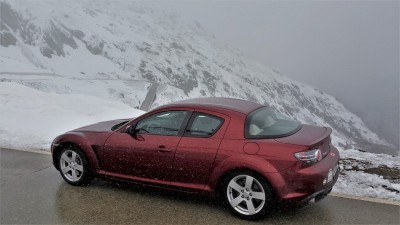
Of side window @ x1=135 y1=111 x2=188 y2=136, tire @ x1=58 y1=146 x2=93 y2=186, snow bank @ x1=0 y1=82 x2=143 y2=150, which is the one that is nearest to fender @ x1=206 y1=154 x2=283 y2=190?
side window @ x1=135 y1=111 x2=188 y2=136

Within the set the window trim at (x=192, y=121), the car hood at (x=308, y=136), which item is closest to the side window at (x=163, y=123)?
the window trim at (x=192, y=121)

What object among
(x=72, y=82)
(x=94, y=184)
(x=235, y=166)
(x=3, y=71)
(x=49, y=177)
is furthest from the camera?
(x=72, y=82)

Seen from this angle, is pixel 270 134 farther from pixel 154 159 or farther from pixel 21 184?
pixel 21 184

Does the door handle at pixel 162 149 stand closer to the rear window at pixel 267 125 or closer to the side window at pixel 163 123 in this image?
the side window at pixel 163 123

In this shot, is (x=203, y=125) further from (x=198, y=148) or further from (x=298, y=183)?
(x=298, y=183)

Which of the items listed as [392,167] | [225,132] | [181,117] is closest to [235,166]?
[225,132]

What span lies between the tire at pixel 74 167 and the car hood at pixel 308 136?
2828mm

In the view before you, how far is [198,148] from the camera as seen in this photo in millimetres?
5453

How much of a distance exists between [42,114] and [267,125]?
8568 millimetres

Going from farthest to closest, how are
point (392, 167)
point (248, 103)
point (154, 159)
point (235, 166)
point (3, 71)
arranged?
point (3, 71), point (392, 167), point (248, 103), point (154, 159), point (235, 166)

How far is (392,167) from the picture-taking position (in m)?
8.10

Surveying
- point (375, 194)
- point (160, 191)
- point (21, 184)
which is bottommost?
point (21, 184)

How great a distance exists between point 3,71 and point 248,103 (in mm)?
144525

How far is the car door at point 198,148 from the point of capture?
540 cm
